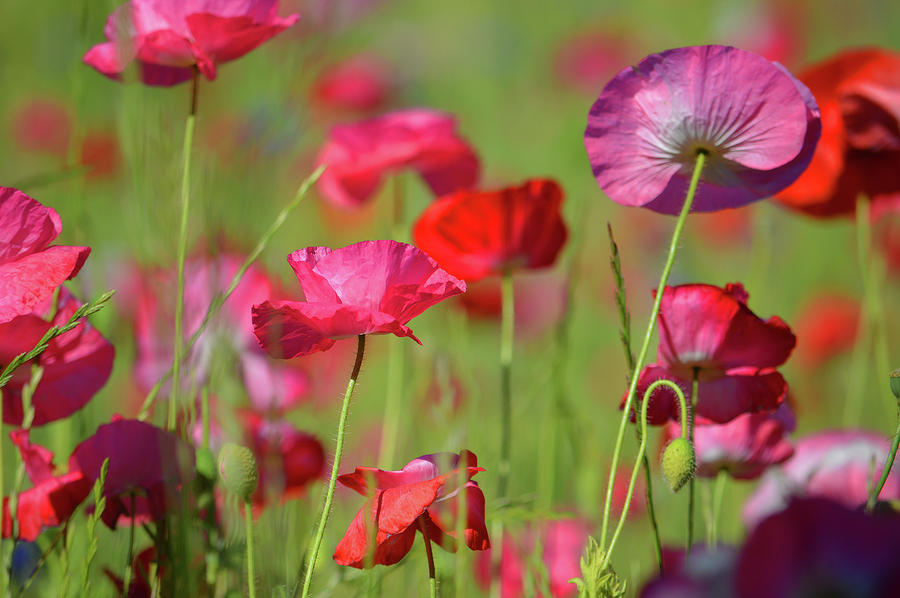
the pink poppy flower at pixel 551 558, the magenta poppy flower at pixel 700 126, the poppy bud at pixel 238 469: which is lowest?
the pink poppy flower at pixel 551 558

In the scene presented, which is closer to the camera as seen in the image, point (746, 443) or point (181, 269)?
point (181, 269)

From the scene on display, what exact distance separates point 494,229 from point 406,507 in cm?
44

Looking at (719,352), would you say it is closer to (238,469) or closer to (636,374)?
(636,374)

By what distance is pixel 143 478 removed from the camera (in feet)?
2.00

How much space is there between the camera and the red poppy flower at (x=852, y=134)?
94cm

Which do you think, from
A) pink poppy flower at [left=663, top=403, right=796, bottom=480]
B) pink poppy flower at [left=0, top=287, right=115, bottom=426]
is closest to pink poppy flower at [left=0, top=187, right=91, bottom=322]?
pink poppy flower at [left=0, top=287, right=115, bottom=426]

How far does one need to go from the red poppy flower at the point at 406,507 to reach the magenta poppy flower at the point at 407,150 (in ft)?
1.82

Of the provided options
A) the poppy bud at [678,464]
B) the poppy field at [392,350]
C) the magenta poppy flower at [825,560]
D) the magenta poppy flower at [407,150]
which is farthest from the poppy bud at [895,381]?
the magenta poppy flower at [407,150]

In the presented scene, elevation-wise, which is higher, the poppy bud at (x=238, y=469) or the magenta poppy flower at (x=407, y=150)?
the magenta poppy flower at (x=407, y=150)

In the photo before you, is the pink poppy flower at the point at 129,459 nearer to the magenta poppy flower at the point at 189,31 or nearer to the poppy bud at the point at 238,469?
the poppy bud at the point at 238,469

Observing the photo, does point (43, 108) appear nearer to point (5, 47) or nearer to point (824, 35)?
point (5, 47)

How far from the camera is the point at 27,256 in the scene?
0.54 meters

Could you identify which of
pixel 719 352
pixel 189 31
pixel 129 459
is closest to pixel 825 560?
pixel 719 352

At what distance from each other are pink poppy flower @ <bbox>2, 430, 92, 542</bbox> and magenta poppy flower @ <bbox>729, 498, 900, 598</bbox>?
45 cm
